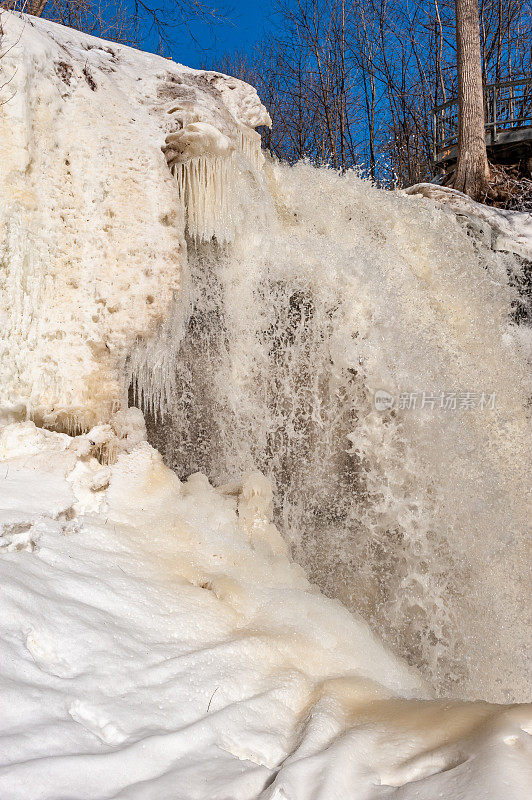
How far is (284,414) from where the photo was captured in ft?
12.3

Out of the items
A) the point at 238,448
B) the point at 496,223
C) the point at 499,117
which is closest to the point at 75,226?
the point at 238,448

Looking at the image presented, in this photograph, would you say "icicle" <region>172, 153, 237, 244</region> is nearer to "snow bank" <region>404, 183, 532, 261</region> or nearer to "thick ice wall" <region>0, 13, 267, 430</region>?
"thick ice wall" <region>0, 13, 267, 430</region>

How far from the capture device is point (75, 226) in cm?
327

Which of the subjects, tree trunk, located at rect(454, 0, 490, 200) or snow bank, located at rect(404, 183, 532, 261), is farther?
tree trunk, located at rect(454, 0, 490, 200)

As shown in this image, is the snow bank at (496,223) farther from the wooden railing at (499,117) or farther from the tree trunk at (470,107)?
the wooden railing at (499,117)

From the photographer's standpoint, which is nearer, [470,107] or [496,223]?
[496,223]

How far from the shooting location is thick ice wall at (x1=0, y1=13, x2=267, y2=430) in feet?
10.0

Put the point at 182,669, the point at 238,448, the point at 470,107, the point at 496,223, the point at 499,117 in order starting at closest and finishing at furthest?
the point at 182,669
the point at 238,448
the point at 496,223
the point at 470,107
the point at 499,117

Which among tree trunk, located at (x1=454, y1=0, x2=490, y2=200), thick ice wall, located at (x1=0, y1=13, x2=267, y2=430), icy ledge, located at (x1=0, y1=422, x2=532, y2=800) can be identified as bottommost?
icy ledge, located at (x1=0, y1=422, x2=532, y2=800)

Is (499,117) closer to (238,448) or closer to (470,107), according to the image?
(470,107)

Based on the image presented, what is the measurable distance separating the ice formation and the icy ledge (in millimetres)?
11

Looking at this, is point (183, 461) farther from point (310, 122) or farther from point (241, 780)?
point (310, 122)

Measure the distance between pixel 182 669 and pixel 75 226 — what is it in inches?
94.7

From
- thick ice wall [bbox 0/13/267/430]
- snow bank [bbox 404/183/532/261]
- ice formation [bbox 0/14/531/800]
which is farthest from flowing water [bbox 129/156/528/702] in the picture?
snow bank [bbox 404/183/532/261]
